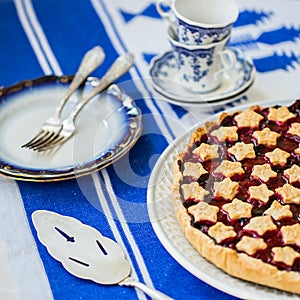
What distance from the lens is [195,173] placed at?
4.42ft

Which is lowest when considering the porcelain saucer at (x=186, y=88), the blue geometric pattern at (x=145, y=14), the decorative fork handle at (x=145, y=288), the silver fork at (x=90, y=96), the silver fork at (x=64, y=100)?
the porcelain saucer at (x=186, y=88)

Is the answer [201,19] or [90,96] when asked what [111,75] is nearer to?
[90,96]

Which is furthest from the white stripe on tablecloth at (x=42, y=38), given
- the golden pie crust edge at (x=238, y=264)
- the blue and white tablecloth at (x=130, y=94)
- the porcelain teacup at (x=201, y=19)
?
the golden pie crust edge at (x=238, y=264)

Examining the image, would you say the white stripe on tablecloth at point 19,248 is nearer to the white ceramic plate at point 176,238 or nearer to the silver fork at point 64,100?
the silver fork at point 64,100

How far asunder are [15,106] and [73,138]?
0.67 feet

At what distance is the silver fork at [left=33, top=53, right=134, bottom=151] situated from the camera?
5.06 feet

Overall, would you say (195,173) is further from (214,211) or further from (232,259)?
(232,259)

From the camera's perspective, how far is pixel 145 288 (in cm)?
118

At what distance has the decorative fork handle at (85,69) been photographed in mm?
1634

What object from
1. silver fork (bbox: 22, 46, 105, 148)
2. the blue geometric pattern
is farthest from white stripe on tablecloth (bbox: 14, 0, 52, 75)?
the blue geometric pattern

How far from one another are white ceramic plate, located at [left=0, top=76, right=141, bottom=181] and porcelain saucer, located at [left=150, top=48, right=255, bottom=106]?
142mm

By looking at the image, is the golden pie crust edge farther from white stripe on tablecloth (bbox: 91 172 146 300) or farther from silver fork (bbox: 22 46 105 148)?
silver fork (bbox: 22 46 105 148)

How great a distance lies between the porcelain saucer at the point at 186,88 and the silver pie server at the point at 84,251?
20.3 inches

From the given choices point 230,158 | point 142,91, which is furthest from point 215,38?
point 230,158
